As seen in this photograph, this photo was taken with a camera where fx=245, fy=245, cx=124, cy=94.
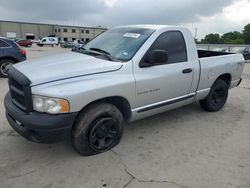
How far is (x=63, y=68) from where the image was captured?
3287mm

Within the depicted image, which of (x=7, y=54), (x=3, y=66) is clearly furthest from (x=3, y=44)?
(x=3, y=66)

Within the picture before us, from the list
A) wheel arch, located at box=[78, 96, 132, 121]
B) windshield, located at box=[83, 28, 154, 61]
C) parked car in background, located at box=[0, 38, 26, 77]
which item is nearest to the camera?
wheel arch, located at box=[78, 96, 132, 121]

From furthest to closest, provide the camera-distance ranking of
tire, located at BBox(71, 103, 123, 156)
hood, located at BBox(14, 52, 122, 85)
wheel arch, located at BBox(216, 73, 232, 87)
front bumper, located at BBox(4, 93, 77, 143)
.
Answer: wheel arch, located at BBox(216, 73, 232, 87) < tire, located at BBox(71, 103, 123, 156) < hood, located at BBox(14, 52, 122, 85) < front bumper, located at BBox(4, 93, 77, 143)

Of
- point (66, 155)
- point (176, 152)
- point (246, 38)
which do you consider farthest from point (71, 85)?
point (246, 38)

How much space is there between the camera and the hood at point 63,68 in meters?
3.08

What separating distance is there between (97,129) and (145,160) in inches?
31.6

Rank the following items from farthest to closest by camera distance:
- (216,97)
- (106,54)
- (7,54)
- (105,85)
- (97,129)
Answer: (7,54) < (216,97) < (106,54) < (97,129) < (105,85)

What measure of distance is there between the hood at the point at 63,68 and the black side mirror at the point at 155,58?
44 centimetres

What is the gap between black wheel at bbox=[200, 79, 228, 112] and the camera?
5.25 metres

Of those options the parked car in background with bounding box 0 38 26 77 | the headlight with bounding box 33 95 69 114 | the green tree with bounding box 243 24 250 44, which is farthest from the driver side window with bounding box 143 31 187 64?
the green tree with bounding box 243 24 250 44

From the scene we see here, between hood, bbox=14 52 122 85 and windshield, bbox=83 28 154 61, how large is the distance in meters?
0.30

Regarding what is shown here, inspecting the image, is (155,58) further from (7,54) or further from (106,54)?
(7,54)

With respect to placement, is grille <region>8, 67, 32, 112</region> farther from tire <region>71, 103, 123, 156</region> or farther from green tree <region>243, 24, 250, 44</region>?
green tree <region>243, 24, 250, 44</region>

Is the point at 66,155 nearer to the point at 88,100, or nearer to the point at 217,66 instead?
the point at 88,100
